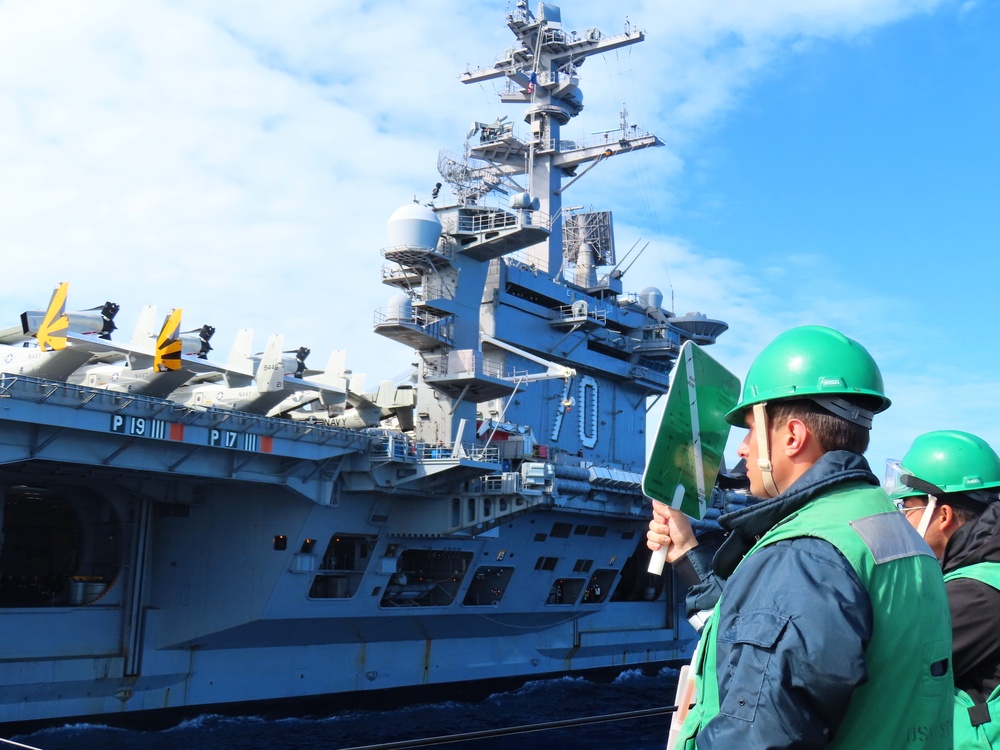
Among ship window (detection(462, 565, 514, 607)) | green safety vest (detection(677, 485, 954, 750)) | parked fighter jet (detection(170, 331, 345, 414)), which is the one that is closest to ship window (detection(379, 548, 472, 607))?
ship window (detection(462, 565, 514, 607))

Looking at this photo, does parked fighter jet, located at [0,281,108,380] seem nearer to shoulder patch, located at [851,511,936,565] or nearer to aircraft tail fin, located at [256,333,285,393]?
aircraft tail fin, located at [256,333,285,393]

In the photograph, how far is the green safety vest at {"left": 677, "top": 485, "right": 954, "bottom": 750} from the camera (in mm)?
1588

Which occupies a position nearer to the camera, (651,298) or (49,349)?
(49,349)

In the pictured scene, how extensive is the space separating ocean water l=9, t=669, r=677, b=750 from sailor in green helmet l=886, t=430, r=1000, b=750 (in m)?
11.3

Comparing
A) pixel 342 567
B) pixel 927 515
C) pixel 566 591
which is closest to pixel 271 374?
pixel 342 567

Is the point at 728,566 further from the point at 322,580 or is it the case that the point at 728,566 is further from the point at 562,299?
the point at 562,299

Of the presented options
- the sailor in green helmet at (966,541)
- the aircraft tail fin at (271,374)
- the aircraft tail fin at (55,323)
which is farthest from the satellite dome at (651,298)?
the sailor in green helmet at (966,541)

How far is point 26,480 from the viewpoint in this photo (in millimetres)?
16891

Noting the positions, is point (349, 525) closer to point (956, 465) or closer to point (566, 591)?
point (566, 591)

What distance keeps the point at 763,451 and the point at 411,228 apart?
65.2 ft

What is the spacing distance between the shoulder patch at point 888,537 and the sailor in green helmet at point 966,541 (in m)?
0.80

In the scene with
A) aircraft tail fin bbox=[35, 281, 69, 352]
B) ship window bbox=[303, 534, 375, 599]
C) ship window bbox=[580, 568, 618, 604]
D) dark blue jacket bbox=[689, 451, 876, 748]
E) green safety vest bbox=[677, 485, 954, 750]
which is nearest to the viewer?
dark blue jacket bbox=[689, 451, 876, 748]

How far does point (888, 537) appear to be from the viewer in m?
1.65

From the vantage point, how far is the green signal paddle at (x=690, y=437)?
2.42 m
